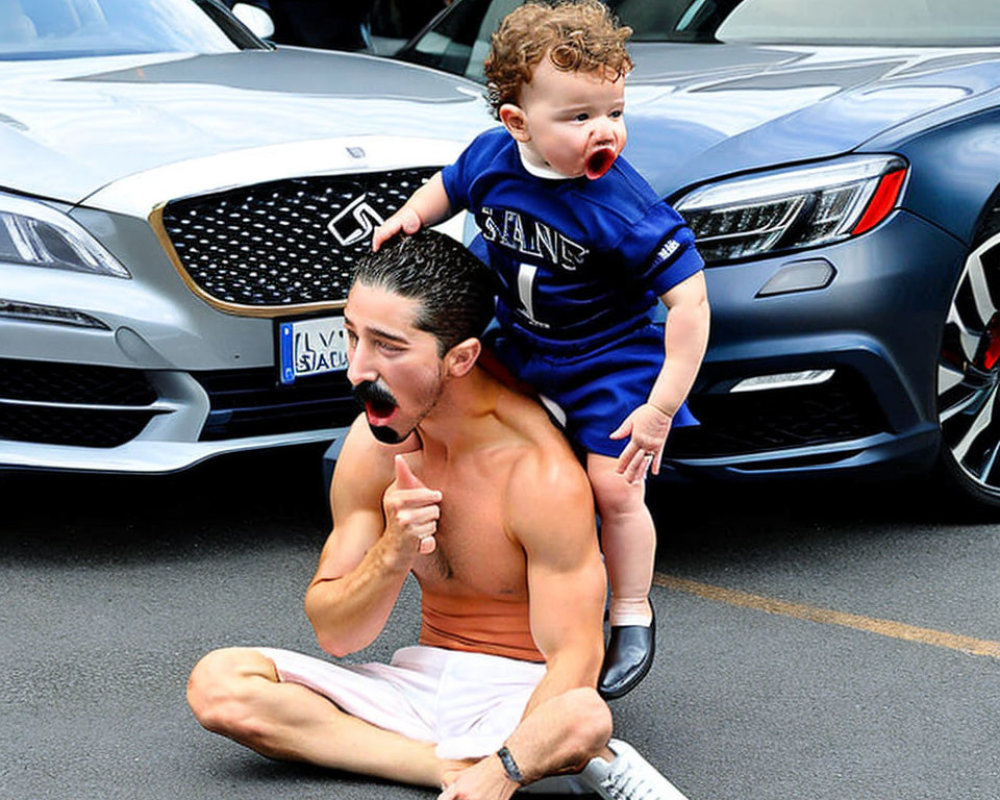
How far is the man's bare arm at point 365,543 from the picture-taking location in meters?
2.86

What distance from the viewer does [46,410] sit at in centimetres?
408

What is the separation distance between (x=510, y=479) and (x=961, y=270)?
5.11 ft

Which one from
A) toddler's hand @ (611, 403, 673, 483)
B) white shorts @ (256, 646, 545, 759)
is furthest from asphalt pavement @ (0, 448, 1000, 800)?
toddler's hand @ (611, 403, 673, 483)

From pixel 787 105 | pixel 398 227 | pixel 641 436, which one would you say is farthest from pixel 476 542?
pixel 787 105

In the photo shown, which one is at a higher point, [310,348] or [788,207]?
[788,207]

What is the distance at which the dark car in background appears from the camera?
392cm

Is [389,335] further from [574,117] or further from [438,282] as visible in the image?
[574,117]

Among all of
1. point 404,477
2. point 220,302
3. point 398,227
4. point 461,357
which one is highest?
point 398,227

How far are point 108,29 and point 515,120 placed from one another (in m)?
2.79

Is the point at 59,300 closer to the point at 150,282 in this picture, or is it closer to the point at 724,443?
the point at 150,282

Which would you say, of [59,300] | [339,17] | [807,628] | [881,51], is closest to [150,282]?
[59,300]

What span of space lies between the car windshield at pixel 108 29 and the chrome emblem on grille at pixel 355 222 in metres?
1.29

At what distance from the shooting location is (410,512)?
284cm

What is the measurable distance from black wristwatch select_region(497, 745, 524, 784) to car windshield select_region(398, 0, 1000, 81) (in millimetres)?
2808
